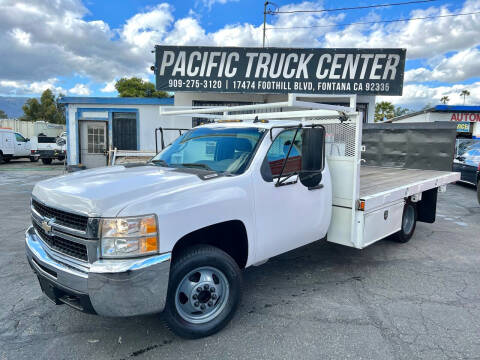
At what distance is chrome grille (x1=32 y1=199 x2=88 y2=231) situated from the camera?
270 cm

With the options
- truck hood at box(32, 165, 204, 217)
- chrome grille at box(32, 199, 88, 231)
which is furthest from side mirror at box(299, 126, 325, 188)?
chrome grille at box(32, 199, 88, 231)

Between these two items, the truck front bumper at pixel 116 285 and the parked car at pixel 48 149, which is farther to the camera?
the parked car at pixel 48 149

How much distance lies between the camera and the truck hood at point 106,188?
265cm

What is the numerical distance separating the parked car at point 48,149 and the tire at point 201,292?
71.8ft

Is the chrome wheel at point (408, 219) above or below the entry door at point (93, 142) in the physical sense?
below

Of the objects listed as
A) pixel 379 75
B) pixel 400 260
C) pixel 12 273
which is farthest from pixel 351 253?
pixel 379 75

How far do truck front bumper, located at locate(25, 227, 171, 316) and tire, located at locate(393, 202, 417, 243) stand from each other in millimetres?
4469

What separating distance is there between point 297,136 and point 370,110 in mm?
10773

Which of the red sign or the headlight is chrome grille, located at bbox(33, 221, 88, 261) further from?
the red sign

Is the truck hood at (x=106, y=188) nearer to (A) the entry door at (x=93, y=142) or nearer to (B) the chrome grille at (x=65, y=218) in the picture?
(B) the chrome grille at (x=65, y=218)

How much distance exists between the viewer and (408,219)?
19.8 ft

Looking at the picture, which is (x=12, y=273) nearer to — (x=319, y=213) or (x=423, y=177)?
(x=319, y=213)

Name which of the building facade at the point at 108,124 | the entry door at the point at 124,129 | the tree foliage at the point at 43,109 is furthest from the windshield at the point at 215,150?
the tree foliage at the point at 43,109

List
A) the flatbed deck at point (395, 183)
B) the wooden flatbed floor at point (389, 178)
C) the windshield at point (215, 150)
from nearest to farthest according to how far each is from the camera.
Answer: the windshield at point (215, 150)
the flatbed deck at point (395, 183)
the wooden flatbed floor at point (389, 178)
